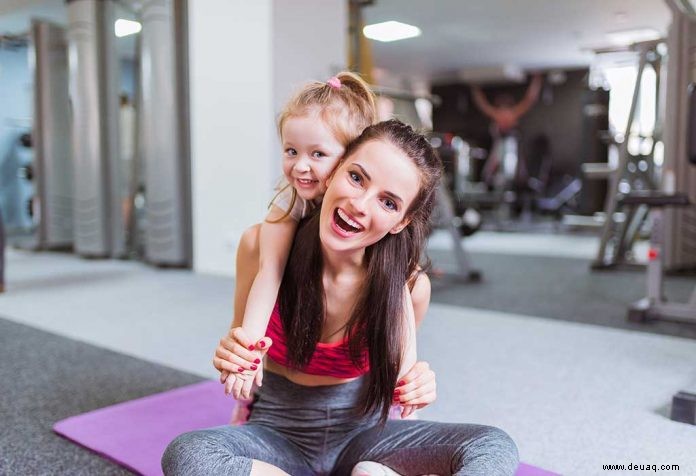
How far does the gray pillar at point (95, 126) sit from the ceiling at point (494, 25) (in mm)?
382

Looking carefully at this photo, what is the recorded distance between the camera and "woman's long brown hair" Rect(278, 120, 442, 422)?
3.48ft

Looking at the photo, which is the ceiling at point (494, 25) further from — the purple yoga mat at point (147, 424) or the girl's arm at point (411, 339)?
the girl's arm at point (411, 339)

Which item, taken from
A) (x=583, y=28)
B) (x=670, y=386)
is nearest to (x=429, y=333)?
(x=670, y=386)

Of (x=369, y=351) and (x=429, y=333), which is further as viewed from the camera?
(x=429, y=333)

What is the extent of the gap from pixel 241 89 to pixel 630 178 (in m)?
2.84

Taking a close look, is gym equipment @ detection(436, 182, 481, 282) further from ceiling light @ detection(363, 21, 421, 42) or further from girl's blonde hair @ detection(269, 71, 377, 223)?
ceiling light @ detection(363, 21, 421, 42)

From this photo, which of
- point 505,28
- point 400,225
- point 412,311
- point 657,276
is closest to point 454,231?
point 657,276

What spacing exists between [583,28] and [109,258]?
19.6 ft

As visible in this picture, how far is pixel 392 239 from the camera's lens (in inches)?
43.4

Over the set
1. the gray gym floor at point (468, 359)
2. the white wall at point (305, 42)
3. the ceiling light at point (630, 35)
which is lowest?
the gray gym floor at point (468, 359)

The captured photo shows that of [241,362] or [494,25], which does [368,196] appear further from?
[494,25]

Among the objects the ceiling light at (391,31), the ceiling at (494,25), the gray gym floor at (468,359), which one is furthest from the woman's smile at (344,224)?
the ceiling light at (391,31)

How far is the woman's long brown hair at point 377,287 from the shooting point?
1.06 metres

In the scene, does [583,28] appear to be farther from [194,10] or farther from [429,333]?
[429,333]
